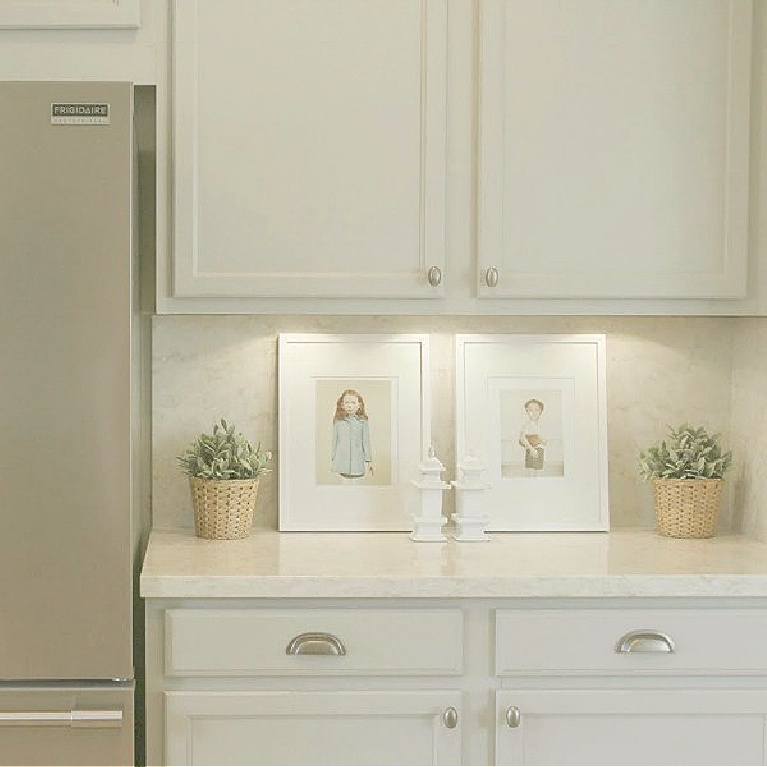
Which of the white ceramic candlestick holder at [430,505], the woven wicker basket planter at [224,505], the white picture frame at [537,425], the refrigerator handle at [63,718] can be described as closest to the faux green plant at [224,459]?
the woven wicker basket planter at [224,505]

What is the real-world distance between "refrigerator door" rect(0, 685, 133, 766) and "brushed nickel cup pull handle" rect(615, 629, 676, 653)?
3.12 ft

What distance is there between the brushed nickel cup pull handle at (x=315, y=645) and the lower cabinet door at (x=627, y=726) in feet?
1.09

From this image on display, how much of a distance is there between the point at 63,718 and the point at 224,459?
69 centimetres

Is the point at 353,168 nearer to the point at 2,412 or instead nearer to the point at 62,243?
the point at 62,243

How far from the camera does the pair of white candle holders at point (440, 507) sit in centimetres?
268

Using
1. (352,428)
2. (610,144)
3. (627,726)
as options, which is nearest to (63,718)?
(352,428)

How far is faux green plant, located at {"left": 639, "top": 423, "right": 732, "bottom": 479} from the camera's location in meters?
2.75

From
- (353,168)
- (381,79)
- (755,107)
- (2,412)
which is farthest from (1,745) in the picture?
(755,107)

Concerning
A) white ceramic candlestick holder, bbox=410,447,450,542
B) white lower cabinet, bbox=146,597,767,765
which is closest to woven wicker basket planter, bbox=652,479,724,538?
white lower cabinet, bbox=146,597,767,765

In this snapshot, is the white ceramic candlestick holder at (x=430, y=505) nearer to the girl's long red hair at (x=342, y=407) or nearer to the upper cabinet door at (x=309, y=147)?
the girl's long red hair at (x=342, y=407)

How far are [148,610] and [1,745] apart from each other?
362mm

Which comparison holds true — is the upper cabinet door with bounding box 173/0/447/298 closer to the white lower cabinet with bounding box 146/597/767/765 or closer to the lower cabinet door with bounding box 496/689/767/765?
the white lower cabinet with bounding box 146/597/767/765

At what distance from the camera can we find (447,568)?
2.37 m

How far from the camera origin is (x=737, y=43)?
2607 mm
